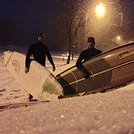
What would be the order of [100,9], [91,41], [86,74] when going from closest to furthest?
[91,41], [86,74], [100,9]

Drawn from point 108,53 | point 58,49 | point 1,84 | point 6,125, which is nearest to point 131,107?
point 6,125

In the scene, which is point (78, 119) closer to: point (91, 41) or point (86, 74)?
point (91, 41)

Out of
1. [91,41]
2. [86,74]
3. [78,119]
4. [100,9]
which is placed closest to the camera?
[78,119]

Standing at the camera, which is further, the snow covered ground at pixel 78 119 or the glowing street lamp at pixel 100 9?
the glowing street lamp at pixel 100 9

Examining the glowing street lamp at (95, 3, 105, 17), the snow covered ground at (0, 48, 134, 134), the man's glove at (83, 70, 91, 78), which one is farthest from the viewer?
the glowing street lamp at (95, 3, 105, 17)

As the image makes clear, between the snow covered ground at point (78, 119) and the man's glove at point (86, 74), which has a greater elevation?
the man's glove at point (86, 74)

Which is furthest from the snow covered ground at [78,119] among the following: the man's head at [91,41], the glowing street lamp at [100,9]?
the glowing street lamp at [100,9]

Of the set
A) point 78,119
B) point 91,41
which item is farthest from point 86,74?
point 78,119

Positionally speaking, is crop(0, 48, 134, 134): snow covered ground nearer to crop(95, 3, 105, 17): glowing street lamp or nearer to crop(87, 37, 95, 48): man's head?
crop(87, 37, 95, 48): man's head

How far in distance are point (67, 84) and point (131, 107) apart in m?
5.22

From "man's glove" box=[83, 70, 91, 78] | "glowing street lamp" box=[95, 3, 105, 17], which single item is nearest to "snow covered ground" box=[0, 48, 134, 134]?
"man's glove" box=[83, 70, 91, 78]

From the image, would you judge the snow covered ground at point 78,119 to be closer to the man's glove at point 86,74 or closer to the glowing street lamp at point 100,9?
the man's glove at point 86,74

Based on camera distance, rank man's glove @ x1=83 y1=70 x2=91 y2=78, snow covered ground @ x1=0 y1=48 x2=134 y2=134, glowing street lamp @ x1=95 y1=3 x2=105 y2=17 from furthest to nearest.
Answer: glowing street lamp @ x1=95 y1=3 x2=105 y2=17
man's glove @ x1=83 y1=70 x2=91 y2=78
snow covered ground @ x1=0 y1=48 x2=134 y2=134

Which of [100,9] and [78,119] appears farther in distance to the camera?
[100,9]
